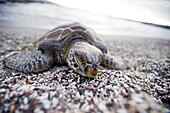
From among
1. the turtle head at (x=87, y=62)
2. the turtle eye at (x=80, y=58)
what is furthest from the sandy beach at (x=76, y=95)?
the turtle eye at (x=80, y=58)

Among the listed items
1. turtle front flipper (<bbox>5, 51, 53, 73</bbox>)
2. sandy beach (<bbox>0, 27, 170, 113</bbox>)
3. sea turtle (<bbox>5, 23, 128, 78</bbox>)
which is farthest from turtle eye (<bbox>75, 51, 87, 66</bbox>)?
turtle front flipper (<bbox>5, 51, 53, 73</bbox>)

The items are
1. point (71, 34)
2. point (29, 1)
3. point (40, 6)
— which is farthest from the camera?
point (40, 6)

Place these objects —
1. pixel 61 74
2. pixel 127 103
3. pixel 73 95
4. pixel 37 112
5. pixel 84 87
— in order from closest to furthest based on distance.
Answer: pixel 37 112, pixel 127 103, pixel 73 95, pixel 84 87, pixel 61 74

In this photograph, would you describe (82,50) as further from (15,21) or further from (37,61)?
(15,21)

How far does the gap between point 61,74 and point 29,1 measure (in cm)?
1310

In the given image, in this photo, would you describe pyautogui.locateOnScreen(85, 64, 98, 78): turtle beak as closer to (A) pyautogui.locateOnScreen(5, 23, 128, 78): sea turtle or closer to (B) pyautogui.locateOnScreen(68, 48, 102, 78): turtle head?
(B) pyautogui.locateOnScreen(68, 48, 102, 78): turtle head

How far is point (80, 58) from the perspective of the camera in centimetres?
227

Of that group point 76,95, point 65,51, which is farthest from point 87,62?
point 65,51

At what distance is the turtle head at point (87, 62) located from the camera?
217 cm

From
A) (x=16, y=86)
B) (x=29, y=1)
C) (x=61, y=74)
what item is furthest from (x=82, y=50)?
(x=29, y=1)

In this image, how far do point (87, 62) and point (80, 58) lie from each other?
0.44 feet

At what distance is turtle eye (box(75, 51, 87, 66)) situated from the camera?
2.22 m

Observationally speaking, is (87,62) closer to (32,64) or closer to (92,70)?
(92,70)

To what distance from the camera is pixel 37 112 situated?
1.64m
